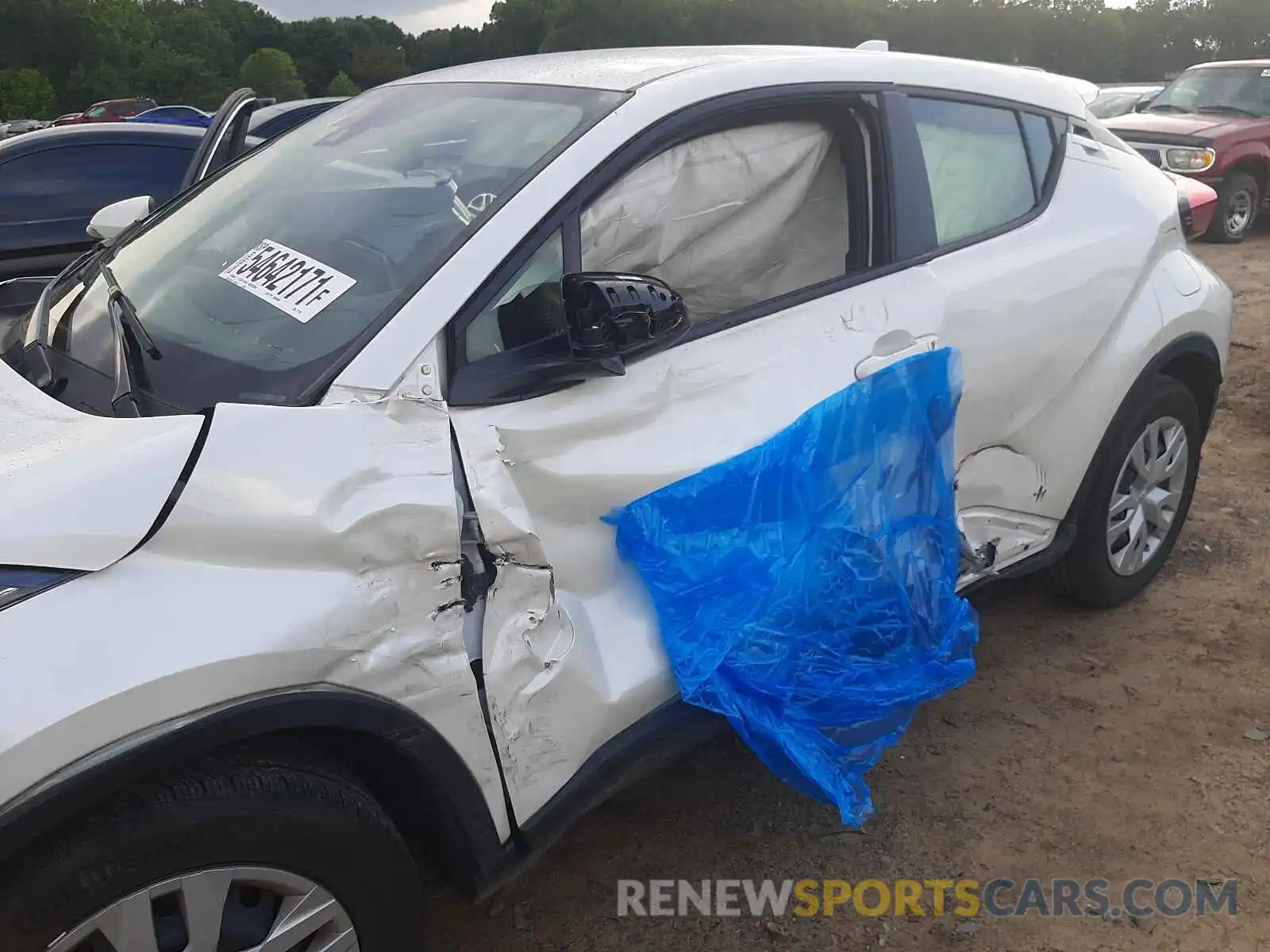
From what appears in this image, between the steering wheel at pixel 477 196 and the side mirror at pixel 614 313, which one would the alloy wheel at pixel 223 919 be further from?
the steering wheel at pixel 477 196

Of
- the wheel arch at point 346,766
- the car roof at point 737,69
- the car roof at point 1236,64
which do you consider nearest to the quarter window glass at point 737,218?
the car roof at point 737,69

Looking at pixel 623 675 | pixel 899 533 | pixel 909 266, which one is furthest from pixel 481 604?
pixel 909 266

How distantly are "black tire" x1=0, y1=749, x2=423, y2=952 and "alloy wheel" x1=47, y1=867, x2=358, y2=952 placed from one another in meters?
0.01

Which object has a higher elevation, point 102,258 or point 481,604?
point 102,258

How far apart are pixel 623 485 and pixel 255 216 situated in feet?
3.47

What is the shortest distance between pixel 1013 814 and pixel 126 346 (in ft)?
7.45

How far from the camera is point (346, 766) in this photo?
178cm

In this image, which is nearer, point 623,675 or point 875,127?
point 623,675

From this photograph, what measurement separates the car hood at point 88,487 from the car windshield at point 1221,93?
11.0 m

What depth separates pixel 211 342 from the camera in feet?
6.38

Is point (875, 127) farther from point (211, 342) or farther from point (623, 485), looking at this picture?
point (211, 342)

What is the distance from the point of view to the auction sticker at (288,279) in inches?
76.5
